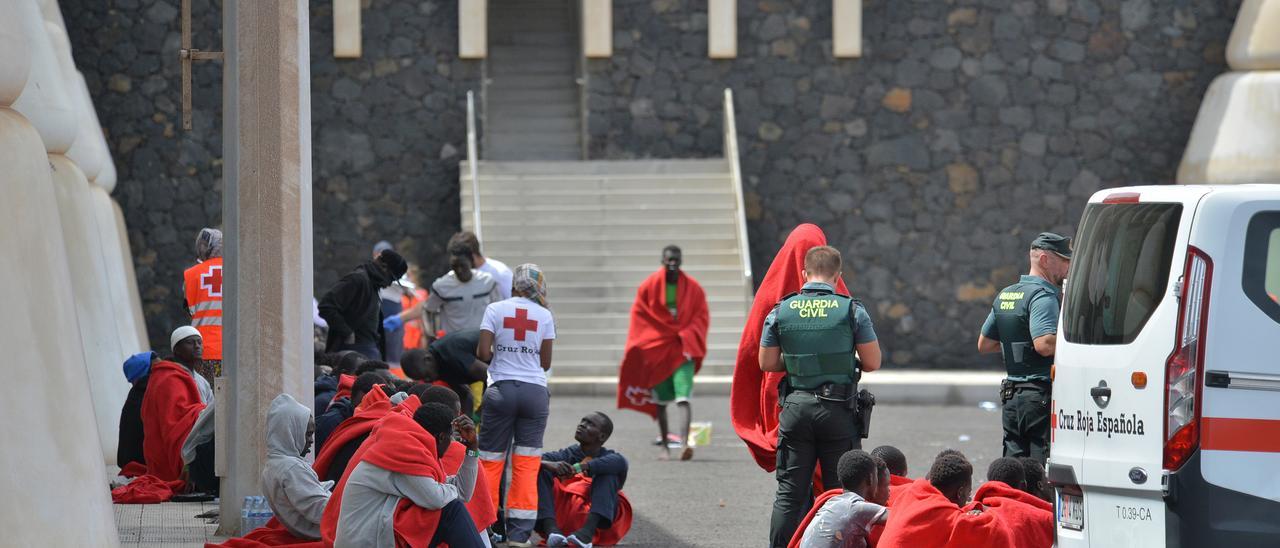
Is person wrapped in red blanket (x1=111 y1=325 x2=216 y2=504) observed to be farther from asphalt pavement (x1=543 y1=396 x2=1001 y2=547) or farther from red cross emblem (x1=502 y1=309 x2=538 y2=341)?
asphalt pavement (x1=543 y1=396 x2=1001 y2=547)

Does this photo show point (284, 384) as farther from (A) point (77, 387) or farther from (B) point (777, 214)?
(B) point (777, 214)

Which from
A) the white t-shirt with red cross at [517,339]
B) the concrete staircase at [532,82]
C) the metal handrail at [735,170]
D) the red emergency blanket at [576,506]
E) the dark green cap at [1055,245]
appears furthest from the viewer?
the concrete staircase at [532,82]

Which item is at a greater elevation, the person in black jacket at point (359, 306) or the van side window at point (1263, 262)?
the van side window at point (1263, 262)

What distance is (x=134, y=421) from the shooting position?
10555 mm

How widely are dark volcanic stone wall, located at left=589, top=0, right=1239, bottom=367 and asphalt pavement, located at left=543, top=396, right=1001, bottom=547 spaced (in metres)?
3.71

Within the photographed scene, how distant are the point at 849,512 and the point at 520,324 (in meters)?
3.09

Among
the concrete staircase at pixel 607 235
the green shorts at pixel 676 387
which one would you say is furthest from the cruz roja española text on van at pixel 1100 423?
the concrete staircase at pixel 607 235

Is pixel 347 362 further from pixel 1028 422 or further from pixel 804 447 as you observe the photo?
pixel 1028 422

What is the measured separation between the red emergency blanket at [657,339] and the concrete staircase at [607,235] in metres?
5.04

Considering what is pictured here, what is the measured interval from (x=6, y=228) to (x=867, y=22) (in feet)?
51.8

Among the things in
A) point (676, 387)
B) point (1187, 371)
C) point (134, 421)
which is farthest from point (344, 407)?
point (1187, 371)

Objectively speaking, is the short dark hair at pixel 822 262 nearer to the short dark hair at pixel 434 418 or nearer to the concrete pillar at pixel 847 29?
the short dark hair at pixel 434 418

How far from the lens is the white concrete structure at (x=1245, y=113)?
19.8 m

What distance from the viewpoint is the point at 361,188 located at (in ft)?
69.7
